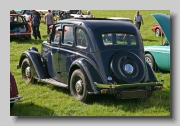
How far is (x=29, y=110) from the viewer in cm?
754

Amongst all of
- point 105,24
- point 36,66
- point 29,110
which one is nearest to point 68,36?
point 105,24

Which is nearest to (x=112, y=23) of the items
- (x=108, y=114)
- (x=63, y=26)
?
(x=63, y=26)

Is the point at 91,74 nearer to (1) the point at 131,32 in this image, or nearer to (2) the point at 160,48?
(1) the point at 131,32

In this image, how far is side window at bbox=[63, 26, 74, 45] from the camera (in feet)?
27.0

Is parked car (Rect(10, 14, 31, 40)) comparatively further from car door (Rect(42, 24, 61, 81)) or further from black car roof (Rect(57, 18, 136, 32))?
black car roof (Rect(57, 18, 136, 32))

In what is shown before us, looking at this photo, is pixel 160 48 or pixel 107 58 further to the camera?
pixel 160 48

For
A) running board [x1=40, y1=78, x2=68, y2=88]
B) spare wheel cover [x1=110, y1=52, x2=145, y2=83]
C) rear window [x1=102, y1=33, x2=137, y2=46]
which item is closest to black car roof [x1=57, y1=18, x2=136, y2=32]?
rear window [x1=102, y1=33, x2=137, y2=46]

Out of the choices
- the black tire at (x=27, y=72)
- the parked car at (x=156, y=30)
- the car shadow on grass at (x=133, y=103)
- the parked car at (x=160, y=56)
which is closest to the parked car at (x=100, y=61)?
the car shadow on grass at (x=133, y=103)

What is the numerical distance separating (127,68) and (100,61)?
506 mm

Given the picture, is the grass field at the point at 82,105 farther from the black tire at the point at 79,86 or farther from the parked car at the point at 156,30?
the parked car at the point at 156,30

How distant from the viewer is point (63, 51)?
328 inches

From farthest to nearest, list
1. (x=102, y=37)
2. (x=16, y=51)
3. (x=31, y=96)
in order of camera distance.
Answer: (x=16, y=51)
(x=31, y=96)
(x=102, y=37)

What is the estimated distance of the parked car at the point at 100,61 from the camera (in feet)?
24.2

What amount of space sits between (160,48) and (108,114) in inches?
141
